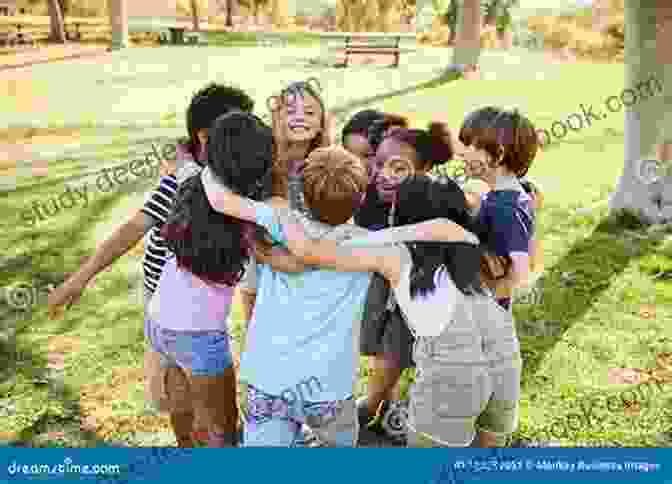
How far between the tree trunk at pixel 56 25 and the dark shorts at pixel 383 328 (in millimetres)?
18986

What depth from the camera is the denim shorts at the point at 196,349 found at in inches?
78.9

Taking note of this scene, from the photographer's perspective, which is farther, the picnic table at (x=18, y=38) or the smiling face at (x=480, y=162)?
the picnic table at (x=18, y=38)

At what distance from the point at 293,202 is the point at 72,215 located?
4.14 m

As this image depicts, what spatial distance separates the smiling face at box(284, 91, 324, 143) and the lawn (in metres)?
1.37

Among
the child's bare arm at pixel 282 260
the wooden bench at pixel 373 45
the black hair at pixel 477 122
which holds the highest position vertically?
the wooden bench at pixel 373 45

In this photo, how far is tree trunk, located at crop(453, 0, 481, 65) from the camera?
13164mm

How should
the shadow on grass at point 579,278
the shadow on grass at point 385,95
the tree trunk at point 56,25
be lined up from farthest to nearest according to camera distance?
the tree trunk at point 56,25, the shadow on grass at point 385,95, the shadow on grass at point 579,278

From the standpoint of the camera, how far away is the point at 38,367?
339 centimetres

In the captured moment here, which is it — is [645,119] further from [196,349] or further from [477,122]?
[196,349]

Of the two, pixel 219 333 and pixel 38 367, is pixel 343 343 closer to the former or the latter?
pixel 219 333

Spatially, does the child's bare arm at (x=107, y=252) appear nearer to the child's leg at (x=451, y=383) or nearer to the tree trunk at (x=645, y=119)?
the child's leg at (x=451, y=383)

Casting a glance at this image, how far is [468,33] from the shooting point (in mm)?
13633

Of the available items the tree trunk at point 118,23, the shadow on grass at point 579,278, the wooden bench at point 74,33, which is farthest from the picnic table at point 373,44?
the shadow on grass at point 579,278

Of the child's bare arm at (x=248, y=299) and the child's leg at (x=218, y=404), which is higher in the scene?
the child's bare arm at (x=248, y=299)
